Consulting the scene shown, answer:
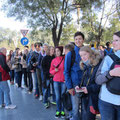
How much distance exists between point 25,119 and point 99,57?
274cm

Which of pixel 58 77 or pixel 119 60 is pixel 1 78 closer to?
pixel 58 77

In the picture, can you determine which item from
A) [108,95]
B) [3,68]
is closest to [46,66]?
[3,68]

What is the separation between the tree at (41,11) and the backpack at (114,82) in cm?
963

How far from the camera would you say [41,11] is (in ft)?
37.9

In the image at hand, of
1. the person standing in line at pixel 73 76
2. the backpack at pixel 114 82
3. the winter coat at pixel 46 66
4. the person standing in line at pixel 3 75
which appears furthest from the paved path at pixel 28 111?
the backpack at pixel 114 82

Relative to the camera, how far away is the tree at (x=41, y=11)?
426 inches

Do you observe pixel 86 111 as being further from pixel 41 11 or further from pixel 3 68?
pixel 41 11

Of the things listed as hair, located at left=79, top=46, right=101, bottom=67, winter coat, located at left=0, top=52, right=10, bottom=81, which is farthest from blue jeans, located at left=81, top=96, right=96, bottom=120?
winter coat, located at left=0, top=52, right=10, bottom=81

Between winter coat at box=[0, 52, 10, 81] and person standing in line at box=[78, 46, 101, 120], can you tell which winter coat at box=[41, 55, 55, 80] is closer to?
winter coat at box=[0, 52, 10, 81]

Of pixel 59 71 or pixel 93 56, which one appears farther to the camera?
pixel 59 71

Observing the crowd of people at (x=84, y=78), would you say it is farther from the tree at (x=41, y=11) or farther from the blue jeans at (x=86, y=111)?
the tree at (x=41, y=11)

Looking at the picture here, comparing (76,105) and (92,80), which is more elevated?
(92,80)

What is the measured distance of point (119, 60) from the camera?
167cm

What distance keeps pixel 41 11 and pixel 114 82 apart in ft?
36.5
